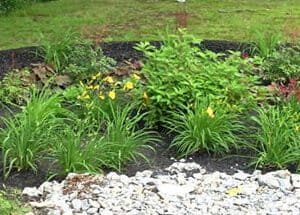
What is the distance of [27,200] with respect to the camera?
449 cm

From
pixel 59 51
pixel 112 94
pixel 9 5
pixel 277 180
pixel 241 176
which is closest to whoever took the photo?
pixel 277 180

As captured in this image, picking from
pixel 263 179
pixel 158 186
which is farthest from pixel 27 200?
pixel 263 179

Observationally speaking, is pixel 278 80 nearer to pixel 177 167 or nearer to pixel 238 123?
pixel 238 123

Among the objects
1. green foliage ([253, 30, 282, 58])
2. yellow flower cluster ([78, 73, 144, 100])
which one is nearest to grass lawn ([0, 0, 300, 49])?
green foliage ([253, 30, 282, 58])

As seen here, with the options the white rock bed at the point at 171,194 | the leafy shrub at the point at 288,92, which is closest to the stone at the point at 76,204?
the white rock bed at the point at 171,194

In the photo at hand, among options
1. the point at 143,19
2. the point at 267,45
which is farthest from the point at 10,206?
the point at 143,19

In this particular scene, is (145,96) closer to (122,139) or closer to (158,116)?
(158,116)

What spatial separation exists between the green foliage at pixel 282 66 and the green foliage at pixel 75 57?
1.36 metres

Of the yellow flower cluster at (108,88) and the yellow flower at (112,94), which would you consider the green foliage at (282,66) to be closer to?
the yellow flower cluster at (108,88)

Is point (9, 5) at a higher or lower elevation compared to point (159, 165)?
higher

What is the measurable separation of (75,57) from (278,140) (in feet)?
8.03

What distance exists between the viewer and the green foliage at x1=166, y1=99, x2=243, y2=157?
521cm

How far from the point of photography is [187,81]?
559 cm

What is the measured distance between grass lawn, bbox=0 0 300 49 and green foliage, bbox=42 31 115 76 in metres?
1.15
